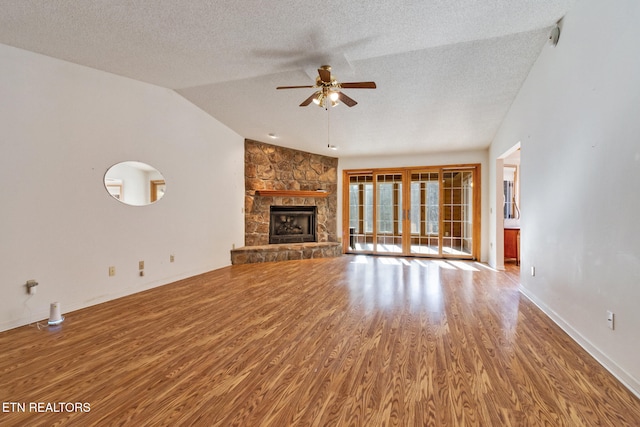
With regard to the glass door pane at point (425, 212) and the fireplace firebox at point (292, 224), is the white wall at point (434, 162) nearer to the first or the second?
the glass door pane at point (425, 212)

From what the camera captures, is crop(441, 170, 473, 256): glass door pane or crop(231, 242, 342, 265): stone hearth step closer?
crop(231, 242, 342, 265): stone hearth step

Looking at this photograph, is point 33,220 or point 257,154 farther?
point 257,154

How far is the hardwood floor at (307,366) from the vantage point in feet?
4.69

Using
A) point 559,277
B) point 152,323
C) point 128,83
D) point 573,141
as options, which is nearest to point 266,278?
point 152,323

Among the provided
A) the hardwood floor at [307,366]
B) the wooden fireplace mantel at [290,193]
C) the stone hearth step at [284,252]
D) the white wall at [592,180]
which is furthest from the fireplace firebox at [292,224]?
the white wall at [592,180]

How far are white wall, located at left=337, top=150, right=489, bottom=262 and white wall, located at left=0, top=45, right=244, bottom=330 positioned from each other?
3.80 m

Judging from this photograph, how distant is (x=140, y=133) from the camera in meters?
3.57

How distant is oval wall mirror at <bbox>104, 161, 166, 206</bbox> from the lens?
3.28m

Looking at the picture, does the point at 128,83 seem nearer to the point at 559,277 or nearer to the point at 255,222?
the point at 255,222

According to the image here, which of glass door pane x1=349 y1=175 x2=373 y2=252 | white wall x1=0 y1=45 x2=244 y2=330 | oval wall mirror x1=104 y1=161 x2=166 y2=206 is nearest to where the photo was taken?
white wall x1=0 y1=45 x2=244 y2=330

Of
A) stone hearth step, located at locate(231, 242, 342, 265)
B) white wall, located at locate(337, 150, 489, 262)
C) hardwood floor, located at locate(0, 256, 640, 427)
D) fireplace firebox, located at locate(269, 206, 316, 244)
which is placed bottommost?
hardwood floor, located at locate(0, 256, 640, 427)

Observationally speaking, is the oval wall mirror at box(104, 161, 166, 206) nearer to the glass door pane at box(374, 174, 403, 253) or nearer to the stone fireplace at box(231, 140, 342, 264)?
the stone fireplace at box(231, 140, 342, 264)

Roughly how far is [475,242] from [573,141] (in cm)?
427

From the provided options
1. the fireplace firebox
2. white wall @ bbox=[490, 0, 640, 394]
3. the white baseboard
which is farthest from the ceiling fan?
the fireplace firebox
